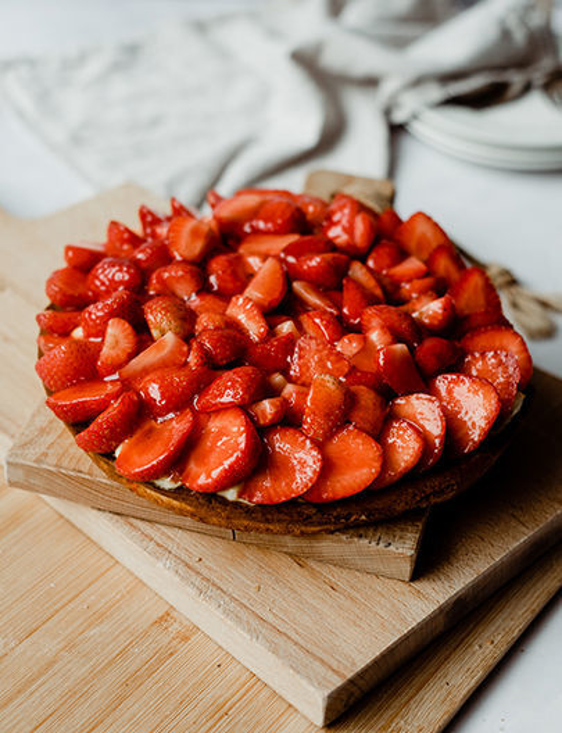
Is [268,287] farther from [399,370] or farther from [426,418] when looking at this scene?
[426,418]

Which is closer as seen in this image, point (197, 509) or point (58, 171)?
point (197, 509)

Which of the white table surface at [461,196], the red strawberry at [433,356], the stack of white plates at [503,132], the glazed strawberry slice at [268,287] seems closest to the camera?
the red strawberry at [433,356]

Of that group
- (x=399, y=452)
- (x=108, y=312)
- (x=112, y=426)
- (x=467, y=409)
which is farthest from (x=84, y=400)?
(x=467, y=409)

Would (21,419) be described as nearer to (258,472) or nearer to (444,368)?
(258,472)

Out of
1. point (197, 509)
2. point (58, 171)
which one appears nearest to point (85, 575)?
point (197, 509)

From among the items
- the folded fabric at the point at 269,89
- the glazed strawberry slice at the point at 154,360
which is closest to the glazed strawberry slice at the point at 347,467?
the glazed strawberry slice at the point at 154,360

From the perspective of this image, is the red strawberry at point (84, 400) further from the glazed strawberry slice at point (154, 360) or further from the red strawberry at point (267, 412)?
the red strawberry at point (267, 412)
